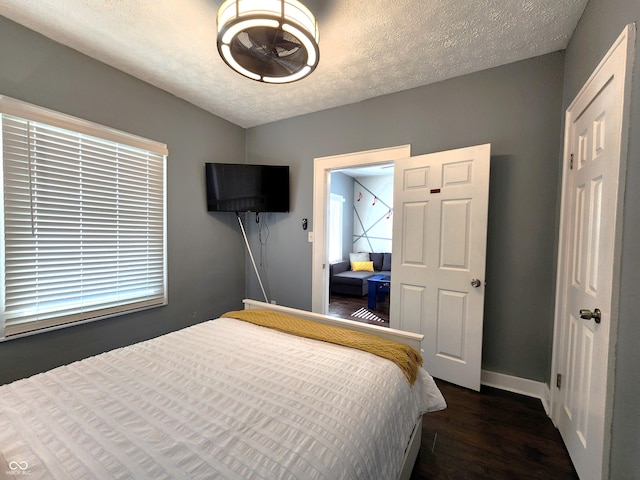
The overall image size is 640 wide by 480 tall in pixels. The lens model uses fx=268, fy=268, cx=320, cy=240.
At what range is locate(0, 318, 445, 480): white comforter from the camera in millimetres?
741

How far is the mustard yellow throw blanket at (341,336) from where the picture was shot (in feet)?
4.40

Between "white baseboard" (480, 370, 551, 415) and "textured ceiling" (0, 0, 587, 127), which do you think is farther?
"white baseboard" (480, 370, 551, 415)

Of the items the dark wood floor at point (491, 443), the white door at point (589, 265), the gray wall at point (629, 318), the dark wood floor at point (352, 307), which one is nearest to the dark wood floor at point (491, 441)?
the dark wood floor at point (491, 443)

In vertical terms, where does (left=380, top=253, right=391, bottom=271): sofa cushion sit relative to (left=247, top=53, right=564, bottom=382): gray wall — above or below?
below

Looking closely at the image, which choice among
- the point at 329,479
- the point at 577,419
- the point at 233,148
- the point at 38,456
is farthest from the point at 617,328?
the point at 233,148

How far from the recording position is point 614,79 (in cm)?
116

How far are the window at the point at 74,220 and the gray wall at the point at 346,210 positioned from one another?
4103 millimetres

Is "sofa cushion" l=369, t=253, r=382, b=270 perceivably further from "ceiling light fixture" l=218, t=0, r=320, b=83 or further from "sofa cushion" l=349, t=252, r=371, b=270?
"ceiling light fixture" l=218, t=0, r=320, b=83

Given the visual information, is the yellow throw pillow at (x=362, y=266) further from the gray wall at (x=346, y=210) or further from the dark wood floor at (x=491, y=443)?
the dark wood floor at (x=491, y=443)

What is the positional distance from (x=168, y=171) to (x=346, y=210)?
4.33 m

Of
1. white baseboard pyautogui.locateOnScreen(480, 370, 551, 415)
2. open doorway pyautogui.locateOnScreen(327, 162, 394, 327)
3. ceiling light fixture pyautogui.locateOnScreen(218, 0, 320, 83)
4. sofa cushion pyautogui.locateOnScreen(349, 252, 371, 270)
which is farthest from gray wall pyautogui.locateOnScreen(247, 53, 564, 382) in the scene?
sofa cushion pyautogui.locateOnScreen(349, 252, 371, 270)

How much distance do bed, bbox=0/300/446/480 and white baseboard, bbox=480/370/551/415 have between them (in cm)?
116

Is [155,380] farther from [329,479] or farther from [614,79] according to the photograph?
[614,79]

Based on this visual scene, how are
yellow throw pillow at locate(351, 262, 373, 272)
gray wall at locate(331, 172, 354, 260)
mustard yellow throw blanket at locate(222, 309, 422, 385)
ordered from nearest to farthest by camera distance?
mustard yellow throw blanket at locate(222, 309, 422, 385)
yellow throw pillow at locate(351, 262, 373, 272)
gray wall at locate(331, 172, 354, 260)
